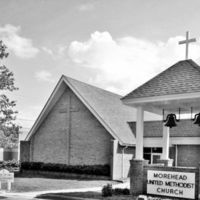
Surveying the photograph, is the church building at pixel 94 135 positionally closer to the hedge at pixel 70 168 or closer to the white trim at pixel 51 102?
the white trim at pixel 51 102

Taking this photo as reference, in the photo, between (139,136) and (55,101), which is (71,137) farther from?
(139,136)

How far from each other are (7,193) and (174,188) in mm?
7864

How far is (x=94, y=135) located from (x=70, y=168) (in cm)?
325

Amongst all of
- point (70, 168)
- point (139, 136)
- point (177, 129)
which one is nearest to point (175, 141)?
point (177, 129)

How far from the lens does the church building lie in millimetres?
27938

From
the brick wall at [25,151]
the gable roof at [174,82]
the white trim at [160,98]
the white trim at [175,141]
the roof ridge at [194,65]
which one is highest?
the roof ridge at [194,65]

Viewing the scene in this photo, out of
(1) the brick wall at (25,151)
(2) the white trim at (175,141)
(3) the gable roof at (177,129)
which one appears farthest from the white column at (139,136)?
(1) the brick wall at (25,151)

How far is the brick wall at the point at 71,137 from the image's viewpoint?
94.8 feet

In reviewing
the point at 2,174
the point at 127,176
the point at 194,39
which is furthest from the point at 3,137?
the point at 194,39

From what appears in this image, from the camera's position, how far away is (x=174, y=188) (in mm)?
14273

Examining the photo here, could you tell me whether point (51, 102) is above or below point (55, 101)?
below

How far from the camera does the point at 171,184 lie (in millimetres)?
14352

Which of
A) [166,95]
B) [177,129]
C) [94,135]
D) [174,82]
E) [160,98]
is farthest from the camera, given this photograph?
[177,129]

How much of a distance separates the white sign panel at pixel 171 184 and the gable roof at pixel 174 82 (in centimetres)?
327
